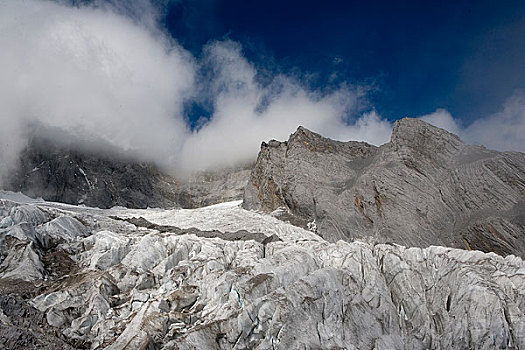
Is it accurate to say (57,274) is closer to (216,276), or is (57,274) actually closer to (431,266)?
(216,276)

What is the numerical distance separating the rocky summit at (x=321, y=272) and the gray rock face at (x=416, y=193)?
0.11 metres

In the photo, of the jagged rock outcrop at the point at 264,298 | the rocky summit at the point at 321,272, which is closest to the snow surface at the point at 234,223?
the rocky summit at the point at 321,272

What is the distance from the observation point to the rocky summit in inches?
643

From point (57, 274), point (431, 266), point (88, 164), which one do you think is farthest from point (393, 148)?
point (88, 164)

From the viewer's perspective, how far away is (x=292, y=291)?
18047mm

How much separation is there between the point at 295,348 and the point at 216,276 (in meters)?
6.49

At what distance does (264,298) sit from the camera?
17.3 metres

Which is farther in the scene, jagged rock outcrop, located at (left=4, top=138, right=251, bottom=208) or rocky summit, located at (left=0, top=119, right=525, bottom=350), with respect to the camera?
jagged rock outcrop, located at (left=4, top=138, right=251, bottom=208)

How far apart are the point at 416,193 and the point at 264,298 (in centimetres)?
1823

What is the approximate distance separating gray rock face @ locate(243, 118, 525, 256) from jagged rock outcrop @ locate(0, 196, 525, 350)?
4202 mm

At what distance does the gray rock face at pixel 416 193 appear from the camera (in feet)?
78.3

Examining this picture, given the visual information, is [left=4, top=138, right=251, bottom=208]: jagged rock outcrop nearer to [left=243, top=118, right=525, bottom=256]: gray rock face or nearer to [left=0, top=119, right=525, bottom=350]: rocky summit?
[left=243, top=118, right=525, bottom=256]: gray rock face

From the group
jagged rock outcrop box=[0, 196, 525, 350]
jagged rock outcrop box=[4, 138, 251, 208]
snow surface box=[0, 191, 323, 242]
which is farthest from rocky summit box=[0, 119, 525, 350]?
jagged rock outcrop box=[4, 138, 251, 208]

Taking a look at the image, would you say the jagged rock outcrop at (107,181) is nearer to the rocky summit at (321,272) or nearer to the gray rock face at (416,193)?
the gray rock face at (416,193)
